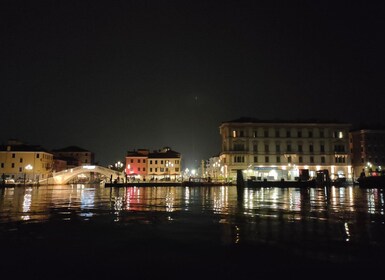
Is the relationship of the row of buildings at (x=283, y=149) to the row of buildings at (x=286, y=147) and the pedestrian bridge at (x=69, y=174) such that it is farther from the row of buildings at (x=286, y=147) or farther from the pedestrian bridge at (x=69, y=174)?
the pedestrian bridge at (x=69, y=174)

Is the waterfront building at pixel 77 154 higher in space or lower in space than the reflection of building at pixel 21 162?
higher

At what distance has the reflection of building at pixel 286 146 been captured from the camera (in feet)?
259

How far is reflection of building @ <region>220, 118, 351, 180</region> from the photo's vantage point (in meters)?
78.8

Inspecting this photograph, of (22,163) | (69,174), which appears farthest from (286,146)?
(22,163)

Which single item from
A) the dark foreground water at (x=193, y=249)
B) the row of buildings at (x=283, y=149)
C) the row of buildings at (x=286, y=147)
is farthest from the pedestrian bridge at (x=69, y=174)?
the dark foreground water at (x=193, y=249)

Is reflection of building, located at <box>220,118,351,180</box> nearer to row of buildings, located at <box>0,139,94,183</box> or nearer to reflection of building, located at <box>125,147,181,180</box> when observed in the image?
reflection of building, located at <box>125,147,181,180</box>

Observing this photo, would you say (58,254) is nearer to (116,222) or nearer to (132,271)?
(132,271)

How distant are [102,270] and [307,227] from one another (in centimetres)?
640

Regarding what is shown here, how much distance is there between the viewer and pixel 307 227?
10156mm

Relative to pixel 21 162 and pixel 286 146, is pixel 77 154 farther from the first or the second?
pixel 286 146

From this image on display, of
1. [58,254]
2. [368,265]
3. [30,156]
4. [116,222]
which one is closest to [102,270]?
[58,254]

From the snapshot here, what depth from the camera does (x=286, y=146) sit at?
79500 millimetres

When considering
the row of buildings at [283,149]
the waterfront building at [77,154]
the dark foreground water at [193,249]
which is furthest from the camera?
the waterfront building at [77,154]

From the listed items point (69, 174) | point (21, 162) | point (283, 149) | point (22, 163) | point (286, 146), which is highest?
point (286, 146)
